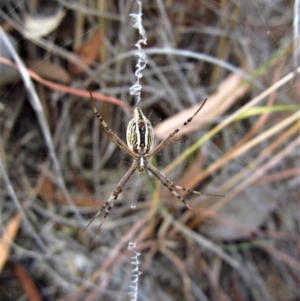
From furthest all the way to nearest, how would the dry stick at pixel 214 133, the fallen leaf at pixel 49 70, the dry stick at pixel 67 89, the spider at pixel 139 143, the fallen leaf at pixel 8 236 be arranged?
the fallen leaf at pixel 49 70 < the fallen leaf at pixel 8 236 < the dry stick at pixel 67 89 < the dry stick at pixel 214 133 < the spider at pixel 139 143

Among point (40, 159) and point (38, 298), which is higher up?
point (40, 159)

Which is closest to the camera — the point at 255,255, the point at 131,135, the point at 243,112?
the point at 131,135

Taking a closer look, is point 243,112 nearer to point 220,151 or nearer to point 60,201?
point 220,151

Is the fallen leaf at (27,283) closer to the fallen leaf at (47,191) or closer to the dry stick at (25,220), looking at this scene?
the dry stick at (25,220)

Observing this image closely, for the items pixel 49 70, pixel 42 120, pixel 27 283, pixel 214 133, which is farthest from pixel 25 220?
pixel 214 133

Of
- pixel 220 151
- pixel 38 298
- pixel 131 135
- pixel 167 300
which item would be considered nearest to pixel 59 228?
pixel 38 298

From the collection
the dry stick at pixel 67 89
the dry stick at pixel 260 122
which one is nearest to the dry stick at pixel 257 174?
the dry stick at pixel 260 122
